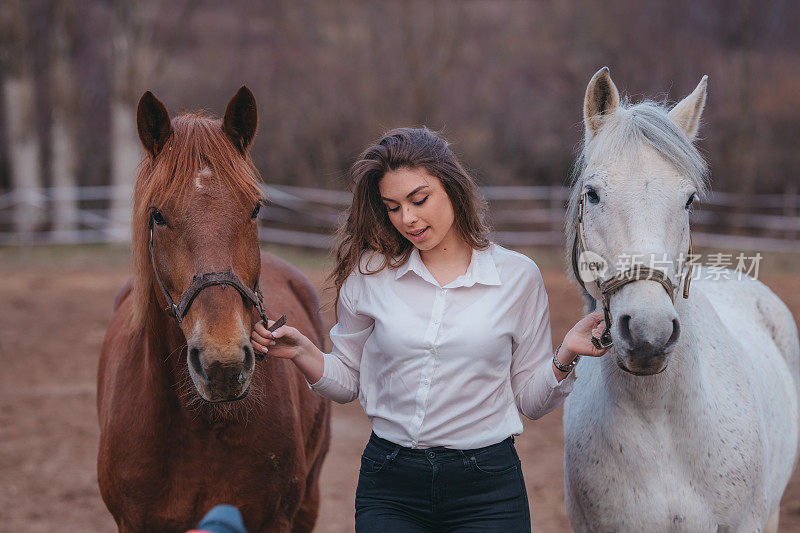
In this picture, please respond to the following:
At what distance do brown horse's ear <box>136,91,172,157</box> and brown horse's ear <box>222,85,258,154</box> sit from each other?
187mm

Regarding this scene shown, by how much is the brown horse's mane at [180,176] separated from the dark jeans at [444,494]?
0.91 metres

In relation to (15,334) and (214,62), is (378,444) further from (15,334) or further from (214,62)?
(214,62)

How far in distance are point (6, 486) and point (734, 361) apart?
4.32 metres

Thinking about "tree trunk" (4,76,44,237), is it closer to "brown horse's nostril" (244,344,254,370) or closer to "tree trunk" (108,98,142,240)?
"tree trunk" (108,98,142,240)

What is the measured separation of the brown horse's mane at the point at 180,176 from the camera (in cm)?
221

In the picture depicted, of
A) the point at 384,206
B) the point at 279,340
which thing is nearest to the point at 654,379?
the point at 384,206

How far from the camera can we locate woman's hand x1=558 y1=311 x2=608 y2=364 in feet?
6.88

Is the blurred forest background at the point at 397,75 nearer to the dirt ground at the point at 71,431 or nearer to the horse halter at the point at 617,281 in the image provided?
the dirt ground at the point at 71,431

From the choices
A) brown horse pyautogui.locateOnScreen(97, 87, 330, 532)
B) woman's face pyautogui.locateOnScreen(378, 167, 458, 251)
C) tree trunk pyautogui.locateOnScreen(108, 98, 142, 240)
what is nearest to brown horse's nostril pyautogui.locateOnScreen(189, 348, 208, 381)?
brown horse pyautogui.locateOnScreen(97, 87, 330, 532)

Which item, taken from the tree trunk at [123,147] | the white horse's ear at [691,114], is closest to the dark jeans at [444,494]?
the white horse's ear at [691,114]

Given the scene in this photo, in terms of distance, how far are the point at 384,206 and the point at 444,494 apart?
895 millimetres

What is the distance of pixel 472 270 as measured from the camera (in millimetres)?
2252

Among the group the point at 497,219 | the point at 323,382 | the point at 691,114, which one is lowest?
the point at 497,219

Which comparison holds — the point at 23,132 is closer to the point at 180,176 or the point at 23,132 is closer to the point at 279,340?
the point at 180,176
